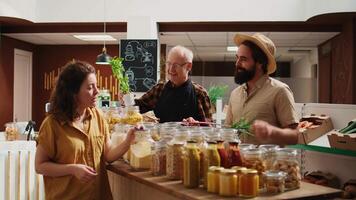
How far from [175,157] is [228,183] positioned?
1.05 ft

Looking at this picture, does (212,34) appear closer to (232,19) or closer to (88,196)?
(232,19)

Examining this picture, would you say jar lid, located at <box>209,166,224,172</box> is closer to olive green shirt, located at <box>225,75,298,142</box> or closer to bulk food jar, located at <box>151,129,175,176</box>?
bulk food jar, located at <box>151,129,175,176</box>

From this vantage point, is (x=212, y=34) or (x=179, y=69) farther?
(x=212, y=34)

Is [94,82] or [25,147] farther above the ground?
[94,82]

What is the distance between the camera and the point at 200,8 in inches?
272

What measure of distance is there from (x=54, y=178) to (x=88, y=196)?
0.58ft

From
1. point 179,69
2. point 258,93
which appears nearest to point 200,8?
point 179,69

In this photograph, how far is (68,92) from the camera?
187 centimetres

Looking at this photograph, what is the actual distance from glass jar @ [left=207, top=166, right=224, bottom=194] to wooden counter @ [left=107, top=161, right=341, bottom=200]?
0.9 inches

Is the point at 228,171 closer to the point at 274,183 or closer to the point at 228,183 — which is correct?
the point at 228,183

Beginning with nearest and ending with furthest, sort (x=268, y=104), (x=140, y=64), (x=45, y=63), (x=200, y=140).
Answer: (x=200, y=140)
(x=268, y=104)
(x=140, y=64)
(x=45, y=63)

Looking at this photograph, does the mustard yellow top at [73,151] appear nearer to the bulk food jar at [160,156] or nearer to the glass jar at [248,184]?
the bulk food jar at [160,156]

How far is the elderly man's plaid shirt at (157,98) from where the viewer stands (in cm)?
305

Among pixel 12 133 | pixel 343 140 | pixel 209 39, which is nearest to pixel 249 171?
pixel 343 140
